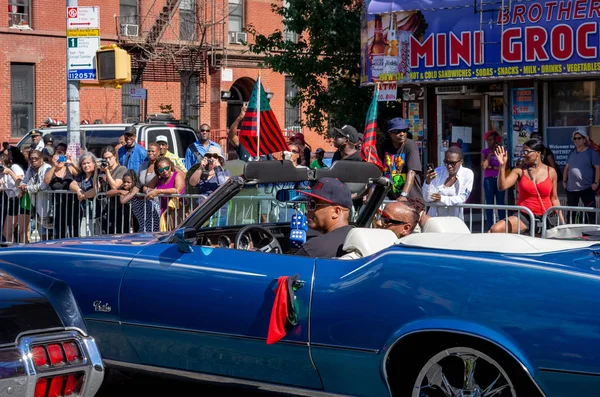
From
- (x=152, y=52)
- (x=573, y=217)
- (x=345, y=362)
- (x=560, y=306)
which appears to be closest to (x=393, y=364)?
(x=345, y=362)

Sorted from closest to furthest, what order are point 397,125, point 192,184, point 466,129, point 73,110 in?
point 397,125, point 192,184, point 73,110, point 466,129

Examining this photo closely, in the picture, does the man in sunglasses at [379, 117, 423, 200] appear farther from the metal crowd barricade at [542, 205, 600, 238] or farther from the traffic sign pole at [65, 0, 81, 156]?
the traffic sign pole at [65, 0, 81, 156]

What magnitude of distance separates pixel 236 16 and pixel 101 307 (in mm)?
30777

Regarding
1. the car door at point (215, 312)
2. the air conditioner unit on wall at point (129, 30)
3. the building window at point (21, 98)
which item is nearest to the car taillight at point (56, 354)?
the car door at point (215, 312)

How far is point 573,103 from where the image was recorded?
15.6 m

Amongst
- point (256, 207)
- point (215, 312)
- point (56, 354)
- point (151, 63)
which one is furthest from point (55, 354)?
point (151, 63)

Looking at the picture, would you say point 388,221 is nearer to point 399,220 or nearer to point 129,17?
point 399,220

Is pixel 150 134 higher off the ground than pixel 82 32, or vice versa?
pixel 82 32

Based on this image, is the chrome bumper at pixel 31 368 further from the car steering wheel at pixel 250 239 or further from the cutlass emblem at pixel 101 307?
the car steering wheel at pixel 250 239

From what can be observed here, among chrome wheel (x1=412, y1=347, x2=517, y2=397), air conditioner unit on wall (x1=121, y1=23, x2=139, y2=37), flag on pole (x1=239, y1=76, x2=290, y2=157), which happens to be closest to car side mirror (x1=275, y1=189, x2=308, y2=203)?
chrome wheel (x1=412, y1=347, x2=517, y2=397)

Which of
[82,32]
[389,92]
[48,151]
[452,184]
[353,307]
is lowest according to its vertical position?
[353,307]

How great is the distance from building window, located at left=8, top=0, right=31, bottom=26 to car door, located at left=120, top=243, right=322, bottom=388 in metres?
27.5

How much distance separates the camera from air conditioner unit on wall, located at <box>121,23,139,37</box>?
33031 mm

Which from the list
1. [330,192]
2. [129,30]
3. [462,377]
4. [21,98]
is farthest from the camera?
[129,30]
